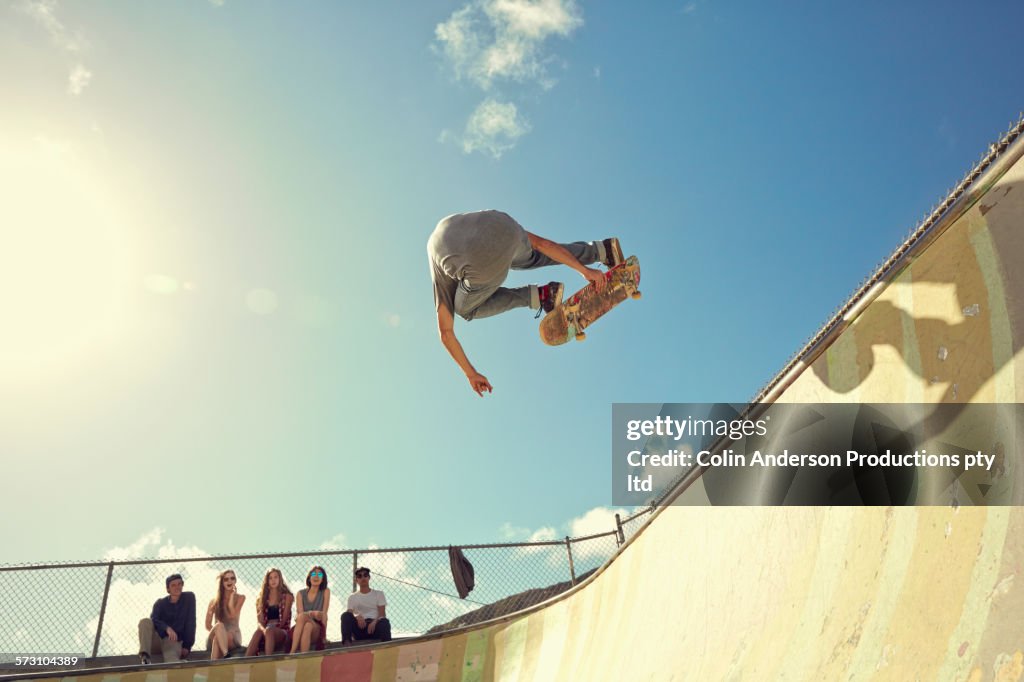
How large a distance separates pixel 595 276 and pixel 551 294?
424 mm

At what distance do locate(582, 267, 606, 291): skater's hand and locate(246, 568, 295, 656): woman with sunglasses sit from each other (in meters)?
4.53

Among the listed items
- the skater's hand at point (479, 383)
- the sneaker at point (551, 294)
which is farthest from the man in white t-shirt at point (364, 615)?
the sneaker at point (551, 294)

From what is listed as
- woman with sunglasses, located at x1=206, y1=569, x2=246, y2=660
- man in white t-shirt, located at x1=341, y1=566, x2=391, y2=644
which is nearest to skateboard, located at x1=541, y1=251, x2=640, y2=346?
man in white t-shirt, located at x1=341, y1=566, x2=391, y2=644

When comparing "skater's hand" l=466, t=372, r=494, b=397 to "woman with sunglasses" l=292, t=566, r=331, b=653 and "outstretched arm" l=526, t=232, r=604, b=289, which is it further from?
"woman with sunglasses" l=292, t=566, r=331, b=653

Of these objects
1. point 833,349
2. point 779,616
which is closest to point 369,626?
point 779,616

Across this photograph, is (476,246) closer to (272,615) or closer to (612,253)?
(612,253)

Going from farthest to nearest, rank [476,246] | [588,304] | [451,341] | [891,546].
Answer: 1. [588,304]
2. [451,341]
3. [476,246]
4. [891,546]

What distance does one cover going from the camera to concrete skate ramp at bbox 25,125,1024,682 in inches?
80.7

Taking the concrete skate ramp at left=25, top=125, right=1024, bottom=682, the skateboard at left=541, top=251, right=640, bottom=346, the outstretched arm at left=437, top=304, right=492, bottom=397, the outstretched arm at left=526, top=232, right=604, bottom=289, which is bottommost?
the concrete skate ramp at left=25, top=125, right=1024, bottom=682

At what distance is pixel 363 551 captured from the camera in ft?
24.5

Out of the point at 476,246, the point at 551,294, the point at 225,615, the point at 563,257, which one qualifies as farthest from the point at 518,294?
the point at 225,615

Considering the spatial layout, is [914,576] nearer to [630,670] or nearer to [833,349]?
[833,349]

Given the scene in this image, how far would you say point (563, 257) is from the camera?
4.86 metres

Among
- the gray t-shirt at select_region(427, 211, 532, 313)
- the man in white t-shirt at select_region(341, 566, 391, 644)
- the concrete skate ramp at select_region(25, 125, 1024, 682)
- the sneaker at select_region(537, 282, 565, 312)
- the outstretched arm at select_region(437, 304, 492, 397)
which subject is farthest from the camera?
the man in white t-shirt at select_region(341, 566, 391, 644)
